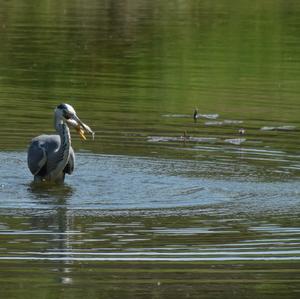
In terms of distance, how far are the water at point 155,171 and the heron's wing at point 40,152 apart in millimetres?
224

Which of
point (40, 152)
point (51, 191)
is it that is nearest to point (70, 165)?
point (40, 152)

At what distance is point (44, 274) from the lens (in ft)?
35.2

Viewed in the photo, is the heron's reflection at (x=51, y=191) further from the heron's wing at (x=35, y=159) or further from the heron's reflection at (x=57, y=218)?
the heron's wing at (x=35, y=159)

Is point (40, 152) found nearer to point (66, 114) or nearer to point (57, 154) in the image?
point (57, 154)

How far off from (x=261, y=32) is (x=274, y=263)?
87.5ft

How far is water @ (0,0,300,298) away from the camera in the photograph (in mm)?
10883

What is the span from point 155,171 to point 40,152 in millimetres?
1431

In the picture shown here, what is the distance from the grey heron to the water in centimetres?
21

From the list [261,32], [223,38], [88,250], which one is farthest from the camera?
[261,32]

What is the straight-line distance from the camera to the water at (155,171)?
10883 mm

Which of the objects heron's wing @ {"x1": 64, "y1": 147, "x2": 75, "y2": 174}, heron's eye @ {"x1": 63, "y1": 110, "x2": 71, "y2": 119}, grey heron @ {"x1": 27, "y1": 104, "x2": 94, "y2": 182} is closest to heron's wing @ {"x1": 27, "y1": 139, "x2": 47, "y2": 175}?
grey heron @ {"x1": 27, "y1": 104, "x2": 94, "y2": 182}

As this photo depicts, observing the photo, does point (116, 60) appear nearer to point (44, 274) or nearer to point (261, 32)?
point (261, 32)

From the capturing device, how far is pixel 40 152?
16.2 metres

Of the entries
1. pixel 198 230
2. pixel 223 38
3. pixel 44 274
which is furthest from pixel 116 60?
pixel 44 274
